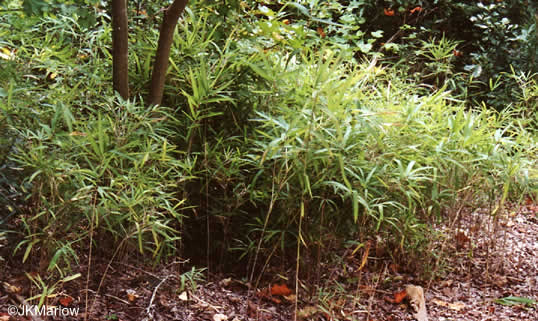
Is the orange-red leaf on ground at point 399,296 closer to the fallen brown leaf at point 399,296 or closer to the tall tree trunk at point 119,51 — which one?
the fallen brown leaf at point 399,296

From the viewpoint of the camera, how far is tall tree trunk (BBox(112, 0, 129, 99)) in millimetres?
2395

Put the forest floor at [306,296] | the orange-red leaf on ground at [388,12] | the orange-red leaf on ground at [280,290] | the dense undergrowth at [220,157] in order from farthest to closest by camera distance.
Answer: the orange-red leaf on ground at [388,12], the orange-red leaf on ground at [280,290], the forest floor at [306,296], the dense undergrowth at [220,157]

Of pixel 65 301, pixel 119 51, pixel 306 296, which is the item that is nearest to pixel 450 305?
pixel 306 296

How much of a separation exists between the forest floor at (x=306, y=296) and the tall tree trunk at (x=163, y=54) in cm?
71

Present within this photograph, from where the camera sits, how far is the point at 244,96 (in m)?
2.49

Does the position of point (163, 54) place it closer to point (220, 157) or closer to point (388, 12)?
point (220, 157)

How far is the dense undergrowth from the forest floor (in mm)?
99

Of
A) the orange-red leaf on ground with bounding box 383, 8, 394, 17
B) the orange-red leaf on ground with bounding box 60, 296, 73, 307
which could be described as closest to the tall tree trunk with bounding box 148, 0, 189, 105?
the orange-red leaf on ground with bounding box 60, 296, 73, 307

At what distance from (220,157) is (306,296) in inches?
27.4

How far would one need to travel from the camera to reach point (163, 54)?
2.41 meters

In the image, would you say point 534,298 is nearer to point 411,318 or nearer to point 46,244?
point 411,318

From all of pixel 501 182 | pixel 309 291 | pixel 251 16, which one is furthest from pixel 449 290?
pixel 251 16

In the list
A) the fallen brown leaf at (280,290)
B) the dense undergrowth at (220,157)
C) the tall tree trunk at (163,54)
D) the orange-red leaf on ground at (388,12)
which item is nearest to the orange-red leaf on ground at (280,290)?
the fallen brown leaf at (280,290)

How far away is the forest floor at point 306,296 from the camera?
6.93 feet
